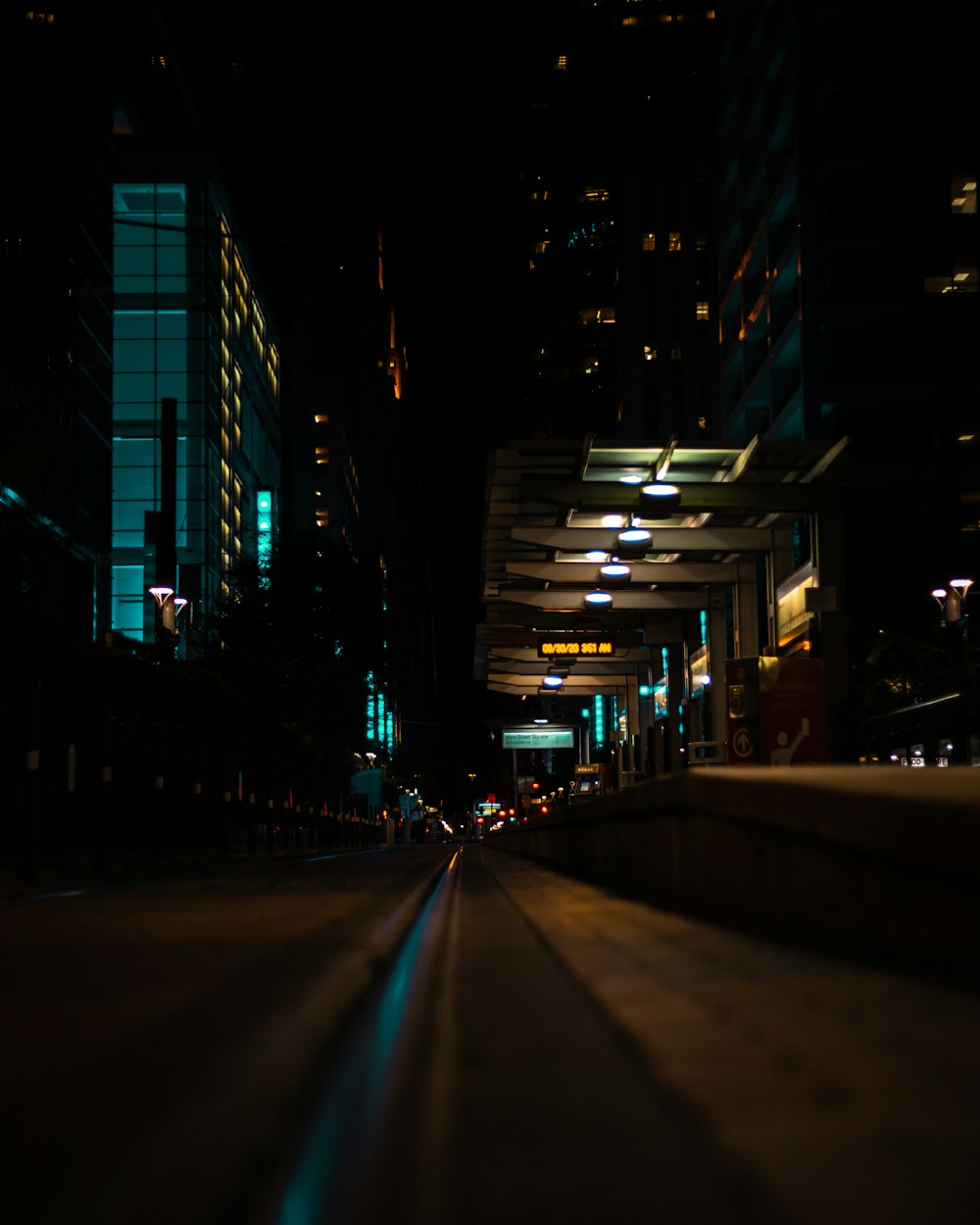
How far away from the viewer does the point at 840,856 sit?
3.15 metres

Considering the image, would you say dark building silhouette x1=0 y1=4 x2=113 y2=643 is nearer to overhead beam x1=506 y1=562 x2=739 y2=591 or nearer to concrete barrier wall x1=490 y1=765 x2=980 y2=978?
overhead beam x1=506 y1=562 x2=739 y2=591

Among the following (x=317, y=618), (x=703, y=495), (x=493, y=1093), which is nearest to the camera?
(x=493, y=1093)

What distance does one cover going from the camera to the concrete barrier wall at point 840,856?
89.8 inches

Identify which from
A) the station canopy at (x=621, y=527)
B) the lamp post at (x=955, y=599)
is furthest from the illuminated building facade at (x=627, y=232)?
the lamp post at (x=955, y=599)

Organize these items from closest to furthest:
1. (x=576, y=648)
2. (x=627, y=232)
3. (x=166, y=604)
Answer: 1. (x=576, y=648)
2. (x=166, y=604)
3. (x=627, y=232)

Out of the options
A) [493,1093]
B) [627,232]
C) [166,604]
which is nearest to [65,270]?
[166,604]

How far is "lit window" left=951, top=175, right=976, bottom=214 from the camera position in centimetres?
5531

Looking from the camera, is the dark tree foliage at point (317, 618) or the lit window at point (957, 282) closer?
the dark tree foliage at point (317, 618)

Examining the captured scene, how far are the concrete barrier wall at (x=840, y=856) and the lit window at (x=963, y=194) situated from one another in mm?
55183

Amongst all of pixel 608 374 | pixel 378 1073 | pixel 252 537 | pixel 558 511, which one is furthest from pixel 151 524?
pixel 608 374

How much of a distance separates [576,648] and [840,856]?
26417 millimetres

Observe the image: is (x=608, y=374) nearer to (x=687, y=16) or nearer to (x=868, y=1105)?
(x=687, y=16)

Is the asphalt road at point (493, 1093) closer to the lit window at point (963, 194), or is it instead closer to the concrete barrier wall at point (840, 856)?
the concrete barrier wall at point (840, 856)

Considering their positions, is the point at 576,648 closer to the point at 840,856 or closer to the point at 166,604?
the point at 166,604
